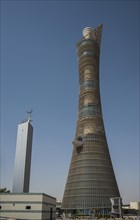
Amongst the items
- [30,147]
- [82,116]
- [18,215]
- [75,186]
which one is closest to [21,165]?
[30,147]

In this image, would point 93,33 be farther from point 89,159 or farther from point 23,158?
point 23,158

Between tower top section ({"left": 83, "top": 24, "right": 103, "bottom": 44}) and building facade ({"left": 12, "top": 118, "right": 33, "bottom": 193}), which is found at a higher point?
tower top section ({"left": 83, "top": 24, "right": 103, "bottom": 44})

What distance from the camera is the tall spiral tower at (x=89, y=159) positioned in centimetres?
8519

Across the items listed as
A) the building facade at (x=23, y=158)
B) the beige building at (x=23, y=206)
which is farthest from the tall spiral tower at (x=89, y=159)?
the beige building at (x=23, y=206)

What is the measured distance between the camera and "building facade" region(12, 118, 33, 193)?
59.4 metres

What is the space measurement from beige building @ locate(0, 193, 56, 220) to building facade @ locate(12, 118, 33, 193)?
7.39 meters

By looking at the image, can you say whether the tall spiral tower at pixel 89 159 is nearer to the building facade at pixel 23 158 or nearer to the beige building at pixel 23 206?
the building facade at pixel 23 158

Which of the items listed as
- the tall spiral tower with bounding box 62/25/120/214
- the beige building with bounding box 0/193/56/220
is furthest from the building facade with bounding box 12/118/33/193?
the tall spiral tower with bounding box 62/25/120/214

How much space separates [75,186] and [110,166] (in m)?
12.1

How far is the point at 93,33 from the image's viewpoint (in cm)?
10856

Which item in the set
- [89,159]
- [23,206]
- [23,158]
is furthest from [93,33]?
Answer: [23,206]

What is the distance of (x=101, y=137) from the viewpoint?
9044 cm

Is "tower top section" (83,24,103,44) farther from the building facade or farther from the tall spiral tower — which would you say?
the building facade

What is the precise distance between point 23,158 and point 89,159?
31.7 meters
